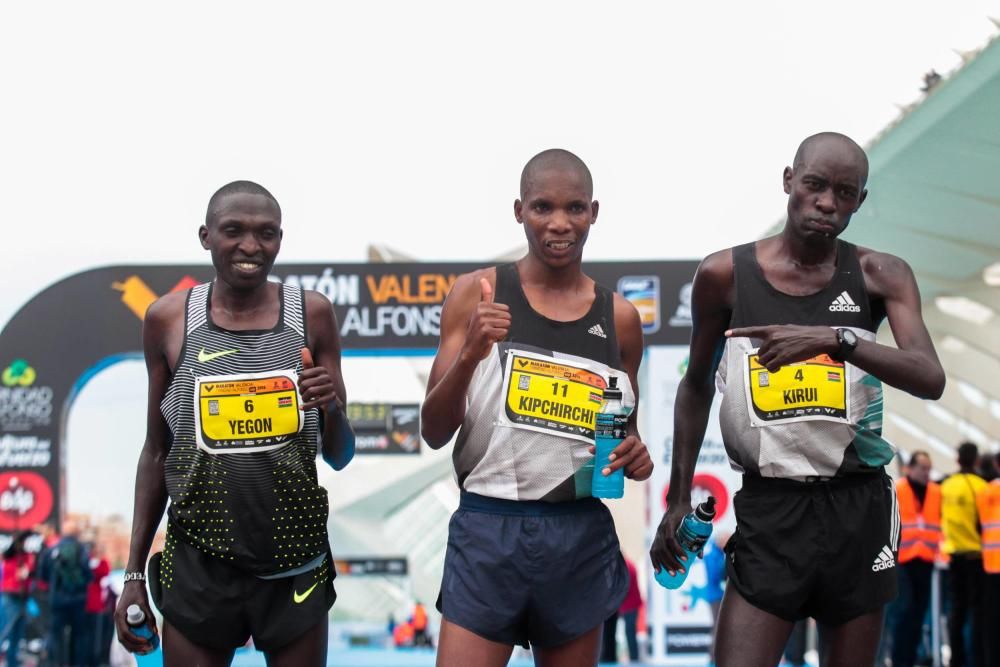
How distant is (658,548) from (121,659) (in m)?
11.3

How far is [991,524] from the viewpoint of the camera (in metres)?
8.76

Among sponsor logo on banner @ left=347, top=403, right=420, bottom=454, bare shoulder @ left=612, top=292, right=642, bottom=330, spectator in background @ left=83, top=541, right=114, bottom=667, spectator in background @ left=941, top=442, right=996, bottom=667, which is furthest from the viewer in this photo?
sponsor logo on banner @ left=347, top=403, right=420, bottom=454

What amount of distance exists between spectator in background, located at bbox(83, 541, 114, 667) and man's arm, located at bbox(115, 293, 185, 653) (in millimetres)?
9212

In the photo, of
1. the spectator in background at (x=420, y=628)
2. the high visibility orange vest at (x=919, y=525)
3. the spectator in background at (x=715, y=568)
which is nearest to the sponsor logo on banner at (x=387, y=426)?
the spectator in background at (x=420, y=628)

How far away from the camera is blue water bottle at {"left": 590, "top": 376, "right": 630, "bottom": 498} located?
129 inches

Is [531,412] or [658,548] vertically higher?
[531,412]

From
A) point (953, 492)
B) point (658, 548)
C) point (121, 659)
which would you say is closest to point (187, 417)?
point (658, 548)

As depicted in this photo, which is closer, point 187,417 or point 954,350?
point 187,417

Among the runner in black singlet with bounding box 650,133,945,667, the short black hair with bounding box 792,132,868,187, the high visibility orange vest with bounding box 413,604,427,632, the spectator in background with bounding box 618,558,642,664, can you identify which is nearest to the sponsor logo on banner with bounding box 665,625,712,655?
the spectator in background with bounding box 618,558,642,664

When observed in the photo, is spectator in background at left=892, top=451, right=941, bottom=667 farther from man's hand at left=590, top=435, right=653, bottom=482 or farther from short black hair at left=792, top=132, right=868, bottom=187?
man's hand at left=590, top=435, right=653, bottom=482

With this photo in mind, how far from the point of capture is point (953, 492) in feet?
30.7

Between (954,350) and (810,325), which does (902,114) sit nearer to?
(810,325)

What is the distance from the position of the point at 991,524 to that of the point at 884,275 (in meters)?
5.92

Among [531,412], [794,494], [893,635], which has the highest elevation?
[531,412]
